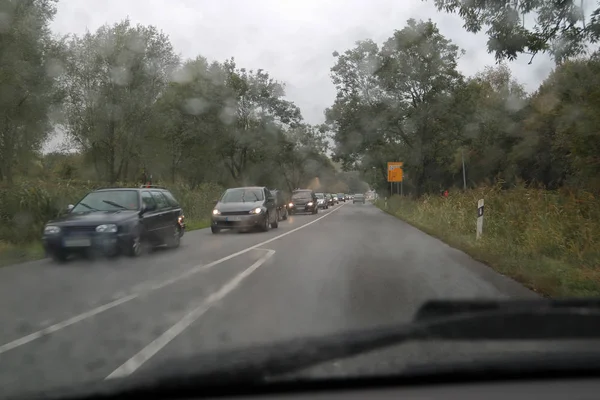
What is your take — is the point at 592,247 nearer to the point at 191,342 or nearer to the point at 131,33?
the point at 191,342

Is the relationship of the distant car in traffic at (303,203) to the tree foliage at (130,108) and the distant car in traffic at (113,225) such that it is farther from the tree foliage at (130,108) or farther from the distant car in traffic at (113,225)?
the distant car in traffic at (113,225)

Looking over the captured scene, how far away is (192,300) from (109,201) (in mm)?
5900

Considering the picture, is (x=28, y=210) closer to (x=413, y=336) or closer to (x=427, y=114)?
(x=413, y=336)

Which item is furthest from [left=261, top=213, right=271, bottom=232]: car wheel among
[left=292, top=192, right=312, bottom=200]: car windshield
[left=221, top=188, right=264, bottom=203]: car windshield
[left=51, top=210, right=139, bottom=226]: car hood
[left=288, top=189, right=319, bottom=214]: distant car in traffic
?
[left=292, top=192, right=312, bottom=200]: car windshield

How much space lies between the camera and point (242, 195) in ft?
63.9

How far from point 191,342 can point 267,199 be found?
50.1 ft

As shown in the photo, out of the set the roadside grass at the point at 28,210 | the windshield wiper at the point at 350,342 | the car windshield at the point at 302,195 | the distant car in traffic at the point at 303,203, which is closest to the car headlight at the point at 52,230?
the roadside grass at the point at 28,210

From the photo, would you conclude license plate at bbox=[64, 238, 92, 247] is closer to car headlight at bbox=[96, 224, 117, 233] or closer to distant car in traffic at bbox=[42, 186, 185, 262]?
distant car in traffic at bbox=[42, 186, 185, 262]

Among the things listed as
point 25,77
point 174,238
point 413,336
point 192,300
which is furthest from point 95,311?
point 25,77

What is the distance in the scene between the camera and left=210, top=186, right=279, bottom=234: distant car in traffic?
17.7 m

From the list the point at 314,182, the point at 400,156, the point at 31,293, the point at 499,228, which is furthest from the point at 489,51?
the point at 314,182

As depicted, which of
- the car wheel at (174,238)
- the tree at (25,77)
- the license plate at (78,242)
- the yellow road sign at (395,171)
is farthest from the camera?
the yellow road sign at (395,171)

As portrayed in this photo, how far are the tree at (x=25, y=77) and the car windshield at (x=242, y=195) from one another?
7.23 metres

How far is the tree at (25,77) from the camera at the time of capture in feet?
62.2
